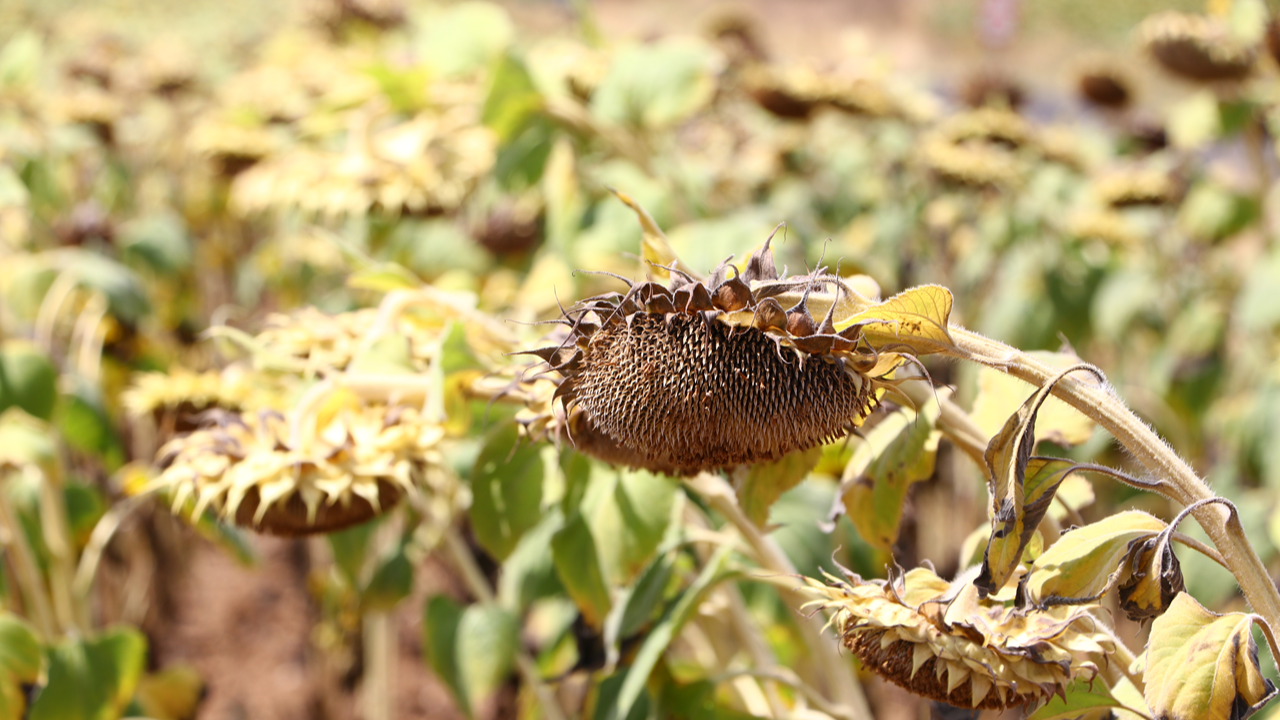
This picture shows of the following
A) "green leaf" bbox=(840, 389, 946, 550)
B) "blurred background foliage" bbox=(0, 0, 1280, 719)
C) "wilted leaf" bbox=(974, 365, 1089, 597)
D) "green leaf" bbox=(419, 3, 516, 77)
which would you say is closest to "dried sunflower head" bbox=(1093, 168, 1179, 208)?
"blurred background foliage" bbox=(0, 0, 1280, 719)

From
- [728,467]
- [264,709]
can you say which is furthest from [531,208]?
[728,467]

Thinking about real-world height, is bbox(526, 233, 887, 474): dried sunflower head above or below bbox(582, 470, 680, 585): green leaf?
above

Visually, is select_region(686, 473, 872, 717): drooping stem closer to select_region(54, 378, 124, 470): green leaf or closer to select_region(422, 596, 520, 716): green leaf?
select_region(422, 596, 520, 716): green leaf

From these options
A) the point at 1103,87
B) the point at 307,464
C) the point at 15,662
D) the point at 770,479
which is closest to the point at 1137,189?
the point at 1103,87

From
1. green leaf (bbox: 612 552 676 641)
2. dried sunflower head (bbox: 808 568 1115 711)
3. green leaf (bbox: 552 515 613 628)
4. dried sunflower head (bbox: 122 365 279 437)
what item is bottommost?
dried sunflower head (bbox: 122 365 279 437)

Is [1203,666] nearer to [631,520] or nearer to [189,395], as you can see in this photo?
[631,520]

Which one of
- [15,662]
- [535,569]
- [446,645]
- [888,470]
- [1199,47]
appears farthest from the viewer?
[1199,47]
